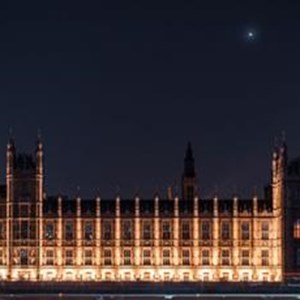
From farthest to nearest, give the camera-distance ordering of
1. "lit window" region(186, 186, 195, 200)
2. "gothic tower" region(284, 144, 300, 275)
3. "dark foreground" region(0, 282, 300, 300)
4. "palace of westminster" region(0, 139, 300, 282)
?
"lit window" region(186, 186, 195, 200), "palace of westminster" region(0, 139, 300, 282), "gothic tower" region(284, 144, 300, 275), "dark foreground" region(0, 282, 300, 300)

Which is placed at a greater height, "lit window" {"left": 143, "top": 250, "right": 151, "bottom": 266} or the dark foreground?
"lit window" {"left": 143, "top": 250, "right": 151, "bottom": 266}

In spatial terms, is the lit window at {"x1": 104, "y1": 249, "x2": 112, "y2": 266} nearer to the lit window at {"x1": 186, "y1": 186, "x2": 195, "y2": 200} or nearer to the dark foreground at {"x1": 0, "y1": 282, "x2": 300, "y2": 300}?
the lit window at {"x1": 186, "y1": 186, "x2": 195, "y2": 200}

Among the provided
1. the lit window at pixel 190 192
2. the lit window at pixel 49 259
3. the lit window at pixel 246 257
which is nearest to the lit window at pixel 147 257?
the lit window at pixel 190 192

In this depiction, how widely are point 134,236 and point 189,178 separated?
8.85 m

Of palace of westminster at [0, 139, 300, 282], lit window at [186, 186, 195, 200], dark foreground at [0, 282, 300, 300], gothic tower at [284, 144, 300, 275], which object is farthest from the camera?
lit window at [186, 186, 195, 200]

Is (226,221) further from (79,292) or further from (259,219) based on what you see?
(79,292)

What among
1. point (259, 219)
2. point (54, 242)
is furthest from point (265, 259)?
point (54, 242)

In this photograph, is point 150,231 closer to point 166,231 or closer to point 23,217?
point 166,231

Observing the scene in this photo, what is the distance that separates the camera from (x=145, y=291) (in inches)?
5994

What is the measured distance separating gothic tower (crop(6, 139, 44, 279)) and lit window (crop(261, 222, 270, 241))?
1803 centimetres

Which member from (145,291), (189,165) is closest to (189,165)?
(189,165)

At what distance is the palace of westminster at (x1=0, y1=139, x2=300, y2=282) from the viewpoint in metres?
174

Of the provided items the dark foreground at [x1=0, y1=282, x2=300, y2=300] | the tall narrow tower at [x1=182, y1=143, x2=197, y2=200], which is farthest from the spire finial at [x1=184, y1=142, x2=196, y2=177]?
the dark foreground at [x1=0, y1=282, x2=300, y2=300]

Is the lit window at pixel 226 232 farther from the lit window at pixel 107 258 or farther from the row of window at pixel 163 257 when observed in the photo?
the lit window at pixel 107 258
